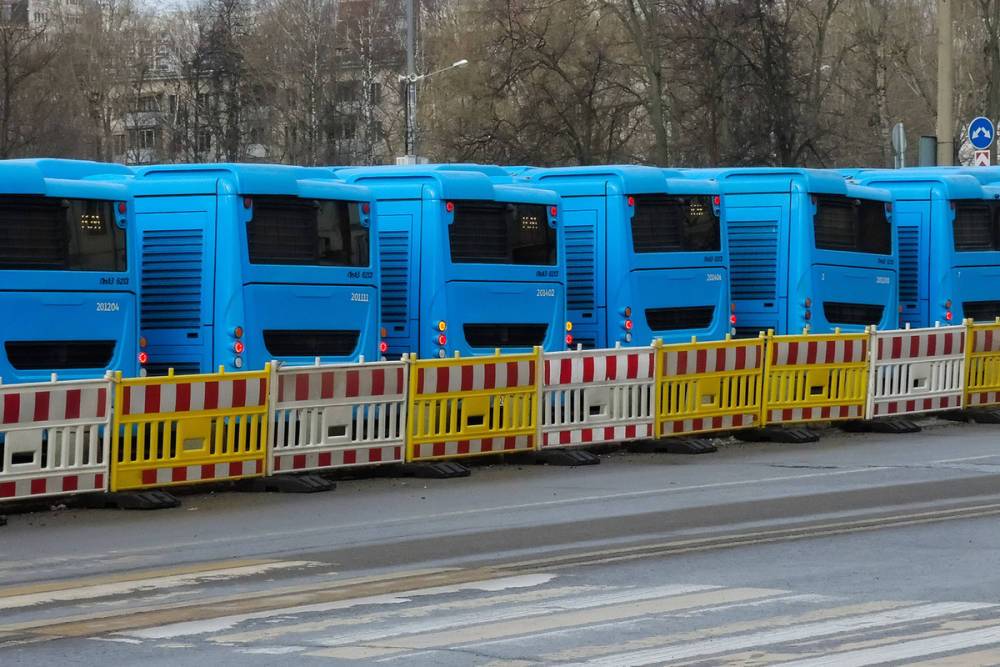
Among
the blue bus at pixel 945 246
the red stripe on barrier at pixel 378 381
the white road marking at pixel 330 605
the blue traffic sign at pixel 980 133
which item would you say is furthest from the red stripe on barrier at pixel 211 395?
the blue traffic sign at pixel 980 133

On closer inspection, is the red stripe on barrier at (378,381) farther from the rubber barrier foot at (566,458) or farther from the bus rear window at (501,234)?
the bus rear window at (501,234)

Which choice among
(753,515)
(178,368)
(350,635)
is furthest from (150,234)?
(350,635)

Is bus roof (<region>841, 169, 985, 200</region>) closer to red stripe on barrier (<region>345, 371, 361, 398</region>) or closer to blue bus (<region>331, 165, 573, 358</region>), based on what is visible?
blue bus (<region>331, 165, 573, 358</region>)

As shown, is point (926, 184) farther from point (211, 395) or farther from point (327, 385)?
point (211, 395)

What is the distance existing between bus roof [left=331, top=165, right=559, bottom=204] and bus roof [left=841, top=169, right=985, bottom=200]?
8.04m

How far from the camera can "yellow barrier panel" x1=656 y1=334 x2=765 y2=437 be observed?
19.3m

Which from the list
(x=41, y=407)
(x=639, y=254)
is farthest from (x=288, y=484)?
(x=639, y=254)

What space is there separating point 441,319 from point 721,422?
352cm

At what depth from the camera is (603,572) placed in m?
10.5

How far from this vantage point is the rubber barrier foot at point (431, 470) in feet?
55.2

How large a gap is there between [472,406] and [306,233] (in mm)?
3126

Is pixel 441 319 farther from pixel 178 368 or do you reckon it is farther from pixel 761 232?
pixel 761 232

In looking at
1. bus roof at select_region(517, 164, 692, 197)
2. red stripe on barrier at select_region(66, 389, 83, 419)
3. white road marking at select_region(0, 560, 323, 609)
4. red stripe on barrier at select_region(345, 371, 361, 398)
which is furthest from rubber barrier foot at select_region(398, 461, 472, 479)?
bus roof at select_region(517, 164, 692, 197)

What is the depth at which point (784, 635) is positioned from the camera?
843 cm
